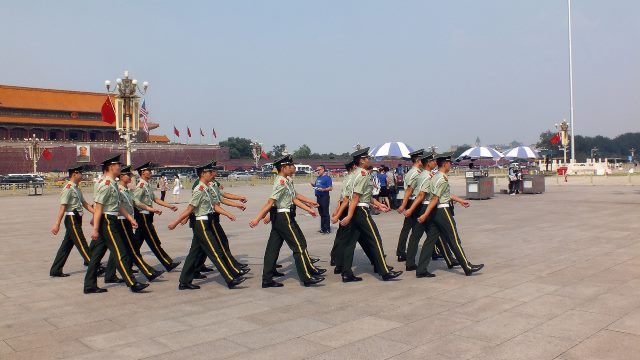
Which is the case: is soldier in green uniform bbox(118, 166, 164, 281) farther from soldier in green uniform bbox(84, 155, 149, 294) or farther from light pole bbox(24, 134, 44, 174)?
light pole bbox(24, 134, 44, 174)

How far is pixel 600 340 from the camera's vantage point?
13.4 ft

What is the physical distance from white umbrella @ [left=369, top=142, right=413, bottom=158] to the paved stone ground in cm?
866

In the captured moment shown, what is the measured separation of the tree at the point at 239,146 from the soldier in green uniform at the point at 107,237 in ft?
291

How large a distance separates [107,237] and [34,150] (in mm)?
53116

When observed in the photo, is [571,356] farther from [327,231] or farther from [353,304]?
[327,231]

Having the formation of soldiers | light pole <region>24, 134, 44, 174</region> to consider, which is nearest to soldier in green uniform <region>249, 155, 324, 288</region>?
the formation of soldiers

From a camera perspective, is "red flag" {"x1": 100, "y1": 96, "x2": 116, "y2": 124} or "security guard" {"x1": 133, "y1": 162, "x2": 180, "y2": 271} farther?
"red flag" {"x1": 100, "y1": 96, "x2": 116, "y2": 124}

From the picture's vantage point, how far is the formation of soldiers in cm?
611

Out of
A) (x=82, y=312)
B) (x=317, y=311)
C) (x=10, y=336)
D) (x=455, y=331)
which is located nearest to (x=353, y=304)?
(x=317, y=311)

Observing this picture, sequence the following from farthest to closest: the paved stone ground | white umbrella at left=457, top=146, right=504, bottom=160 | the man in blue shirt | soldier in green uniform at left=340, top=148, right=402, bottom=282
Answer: white umbrella at left=457, top=146, right=504, bottom=160 → the man in blue shirt → soldier in green uniform at left=340, top=148, right=402, bottom=282 → the paved stone ground

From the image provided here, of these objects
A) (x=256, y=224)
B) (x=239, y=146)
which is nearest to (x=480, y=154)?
(x=256, y=224)

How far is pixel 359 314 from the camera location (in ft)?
16.3

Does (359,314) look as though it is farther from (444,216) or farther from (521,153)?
(521,153)

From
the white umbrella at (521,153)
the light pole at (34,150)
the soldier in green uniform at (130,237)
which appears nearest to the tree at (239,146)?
the light pole at (34,150)
